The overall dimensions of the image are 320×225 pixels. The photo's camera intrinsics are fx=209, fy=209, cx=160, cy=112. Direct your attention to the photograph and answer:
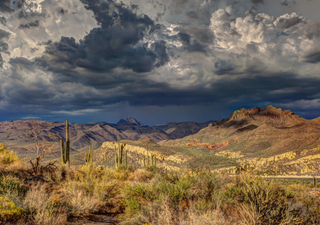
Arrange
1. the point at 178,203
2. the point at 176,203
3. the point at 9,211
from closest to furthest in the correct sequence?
1. the point at 9,211
2. the point at 176,203
3. the point at 178,203

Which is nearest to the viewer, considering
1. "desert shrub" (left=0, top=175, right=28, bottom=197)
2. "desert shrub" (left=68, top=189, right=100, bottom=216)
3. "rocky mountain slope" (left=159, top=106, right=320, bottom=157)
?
"desert shrub" (left=68, top=189, right=100, bottom=216)

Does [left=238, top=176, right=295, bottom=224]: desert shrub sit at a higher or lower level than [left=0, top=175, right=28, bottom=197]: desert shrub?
lower

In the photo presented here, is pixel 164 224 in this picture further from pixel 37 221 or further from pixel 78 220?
pixel 37 221

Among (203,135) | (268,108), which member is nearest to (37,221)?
(203,135)

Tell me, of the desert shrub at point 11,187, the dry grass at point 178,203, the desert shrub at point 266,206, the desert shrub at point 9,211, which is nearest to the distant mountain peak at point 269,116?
the dry grass at point 178,203

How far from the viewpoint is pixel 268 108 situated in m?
189

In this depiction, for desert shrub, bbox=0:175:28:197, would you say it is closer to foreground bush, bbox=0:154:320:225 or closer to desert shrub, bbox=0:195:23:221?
foreground bush, bbox=0:154:320:225

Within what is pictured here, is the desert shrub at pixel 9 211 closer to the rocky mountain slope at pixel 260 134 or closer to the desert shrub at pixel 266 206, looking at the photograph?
the desert shrub at pixel 266 206

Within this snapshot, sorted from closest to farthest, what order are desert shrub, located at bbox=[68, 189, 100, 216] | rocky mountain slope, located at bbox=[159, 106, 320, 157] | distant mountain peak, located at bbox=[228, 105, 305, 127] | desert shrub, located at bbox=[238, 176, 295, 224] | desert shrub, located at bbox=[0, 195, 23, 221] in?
desert shrub, located at bbox=[0, 195, 23, 221] < desert shrub, located at bbox=[238, 176, 295, 224] < desert shrub, located at bbox=[68, 189, 100, 216] < rocky mountain slope, located at bbox=[159, 106, 320, 157] < distant mountain peak, located at bbox=[228, 105, 305, 127]

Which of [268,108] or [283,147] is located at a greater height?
[268,108]

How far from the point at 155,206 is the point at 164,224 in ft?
3.52

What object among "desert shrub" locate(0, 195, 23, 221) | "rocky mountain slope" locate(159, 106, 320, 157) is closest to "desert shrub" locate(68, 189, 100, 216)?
"desert shrub" locate(0, 195, 23, 221)

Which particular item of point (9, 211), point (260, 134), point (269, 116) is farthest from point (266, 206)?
point (269, 116)

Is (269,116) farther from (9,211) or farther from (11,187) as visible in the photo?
(9,211)
